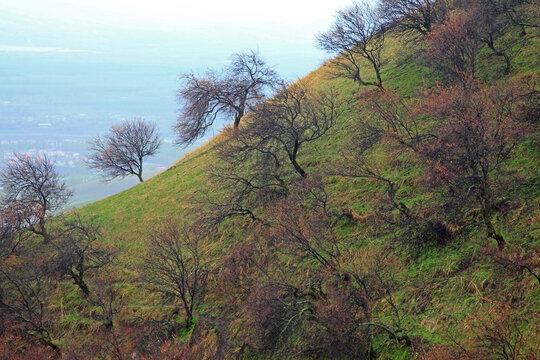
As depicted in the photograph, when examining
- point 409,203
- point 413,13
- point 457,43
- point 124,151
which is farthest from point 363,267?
Answer: point 124,151

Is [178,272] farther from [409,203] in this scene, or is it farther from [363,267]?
[409,203]

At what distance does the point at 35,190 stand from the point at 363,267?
2514 cm

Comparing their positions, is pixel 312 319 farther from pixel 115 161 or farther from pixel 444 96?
pixel 115 161

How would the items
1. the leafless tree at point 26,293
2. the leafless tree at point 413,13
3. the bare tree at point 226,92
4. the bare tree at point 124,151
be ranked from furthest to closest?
the bare tree at point 124,151
the bare tree at point 226,92
the leafless tree at point 413,13
the leafless tree at point 26,293

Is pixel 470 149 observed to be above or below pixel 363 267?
above

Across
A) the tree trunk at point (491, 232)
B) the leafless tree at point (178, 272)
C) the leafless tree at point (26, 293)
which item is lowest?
the tree trunk at point (491, 232)

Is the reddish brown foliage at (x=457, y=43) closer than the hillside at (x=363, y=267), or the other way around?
the hillside at (x=363, y=267)

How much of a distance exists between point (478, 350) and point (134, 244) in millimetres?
21923

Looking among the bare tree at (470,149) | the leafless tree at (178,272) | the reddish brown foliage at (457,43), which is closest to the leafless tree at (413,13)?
the reddish brown foliage at (457,43)

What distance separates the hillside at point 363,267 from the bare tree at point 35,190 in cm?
517

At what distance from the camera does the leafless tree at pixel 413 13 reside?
28.1 m

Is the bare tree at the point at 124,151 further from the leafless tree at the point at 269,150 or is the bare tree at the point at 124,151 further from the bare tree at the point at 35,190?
the leafless tree at the point at 269,150

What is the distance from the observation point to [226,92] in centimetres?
3638

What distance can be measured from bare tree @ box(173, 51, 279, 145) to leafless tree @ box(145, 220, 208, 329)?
1448cm
